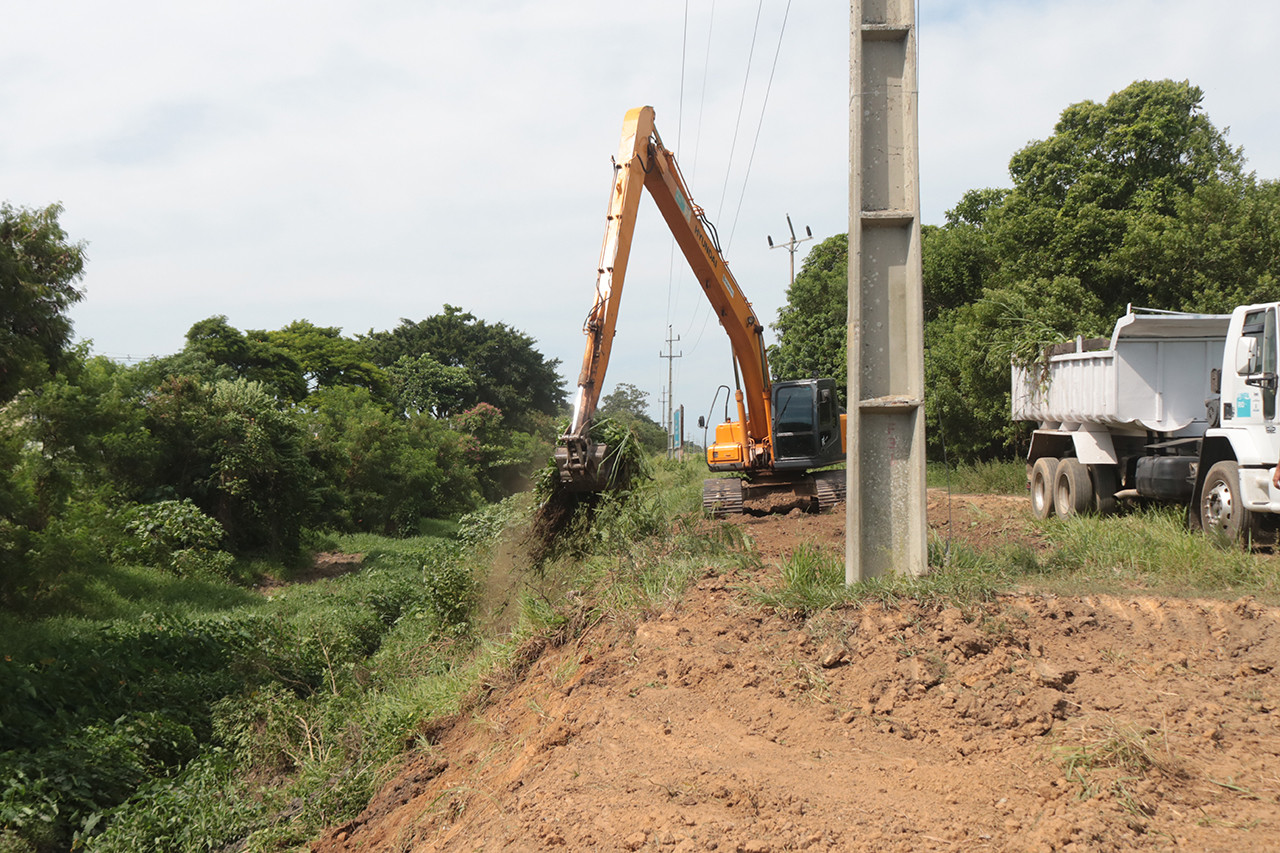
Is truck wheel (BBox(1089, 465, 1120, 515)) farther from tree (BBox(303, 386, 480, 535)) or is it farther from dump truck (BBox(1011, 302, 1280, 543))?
tree (BBox(303, 386, 480, 535))

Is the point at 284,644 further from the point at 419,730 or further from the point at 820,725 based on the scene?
the point at 820,725

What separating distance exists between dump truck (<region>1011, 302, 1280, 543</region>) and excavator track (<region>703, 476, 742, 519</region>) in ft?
15.3

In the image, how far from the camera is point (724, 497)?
47.0 feet

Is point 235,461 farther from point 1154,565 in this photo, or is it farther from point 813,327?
point 813,327

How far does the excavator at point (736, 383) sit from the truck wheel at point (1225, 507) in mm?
5278

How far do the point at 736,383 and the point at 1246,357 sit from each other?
7.09m

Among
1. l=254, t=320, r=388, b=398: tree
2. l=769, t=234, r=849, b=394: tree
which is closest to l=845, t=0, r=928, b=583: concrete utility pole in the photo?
l=769, t=234, r=849, b=394: tree

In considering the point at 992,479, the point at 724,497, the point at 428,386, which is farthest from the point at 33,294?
Result: the point at 428,386

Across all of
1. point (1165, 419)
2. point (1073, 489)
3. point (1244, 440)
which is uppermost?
point (1165, 419)

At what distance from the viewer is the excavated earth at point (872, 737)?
3.43 metres

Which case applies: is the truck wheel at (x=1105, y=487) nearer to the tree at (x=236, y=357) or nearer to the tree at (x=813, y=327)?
the tree at (x=813, y=327)

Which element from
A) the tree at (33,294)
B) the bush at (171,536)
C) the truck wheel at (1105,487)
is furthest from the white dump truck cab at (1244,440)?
the bush at (171,536)

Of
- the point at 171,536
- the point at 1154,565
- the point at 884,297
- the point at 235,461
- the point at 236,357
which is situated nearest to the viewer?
the point at 884,297

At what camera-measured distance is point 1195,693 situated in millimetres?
4590
